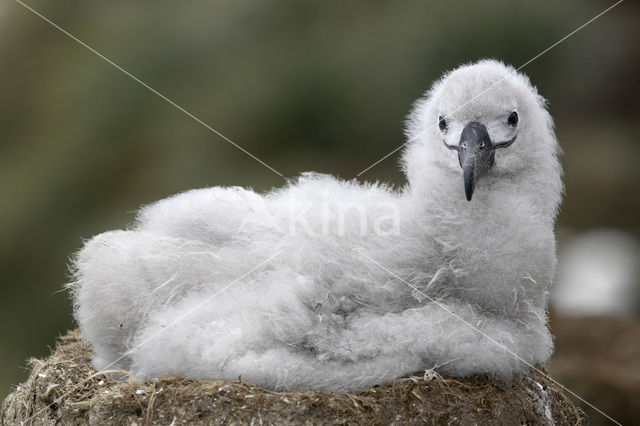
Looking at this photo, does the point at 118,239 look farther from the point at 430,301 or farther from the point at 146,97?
the point at 146,97

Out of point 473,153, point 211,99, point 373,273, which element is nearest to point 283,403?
point 373,273

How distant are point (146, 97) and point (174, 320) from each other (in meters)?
3.50

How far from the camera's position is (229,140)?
5.54 m

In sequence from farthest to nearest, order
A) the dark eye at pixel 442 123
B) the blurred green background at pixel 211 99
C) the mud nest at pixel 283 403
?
the blurred green background at pixel 211 99
the dark eye at pixel 442 123
the mud nest at pixel 283 403

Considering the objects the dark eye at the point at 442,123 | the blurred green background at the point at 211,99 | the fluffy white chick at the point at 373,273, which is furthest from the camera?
the blurred green background at the point at 211,99

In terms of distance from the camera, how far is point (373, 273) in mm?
2541

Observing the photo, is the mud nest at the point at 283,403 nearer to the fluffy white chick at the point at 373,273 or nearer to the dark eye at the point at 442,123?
the fluffy white chick at the point at 373,273

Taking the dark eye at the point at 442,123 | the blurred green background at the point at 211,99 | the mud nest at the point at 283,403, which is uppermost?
the blurred green background at the point at 211,99

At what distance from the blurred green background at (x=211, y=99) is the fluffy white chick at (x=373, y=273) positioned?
101 inches

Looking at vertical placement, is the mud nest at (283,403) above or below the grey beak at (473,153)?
below

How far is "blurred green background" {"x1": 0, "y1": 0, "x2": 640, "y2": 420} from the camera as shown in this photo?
564 centimetres

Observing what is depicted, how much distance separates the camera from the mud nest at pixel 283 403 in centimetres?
234

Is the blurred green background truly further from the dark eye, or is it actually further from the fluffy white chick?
the dark eye

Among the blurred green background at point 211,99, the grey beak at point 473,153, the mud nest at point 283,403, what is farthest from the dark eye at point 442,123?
the blurred green background at point 211,99
